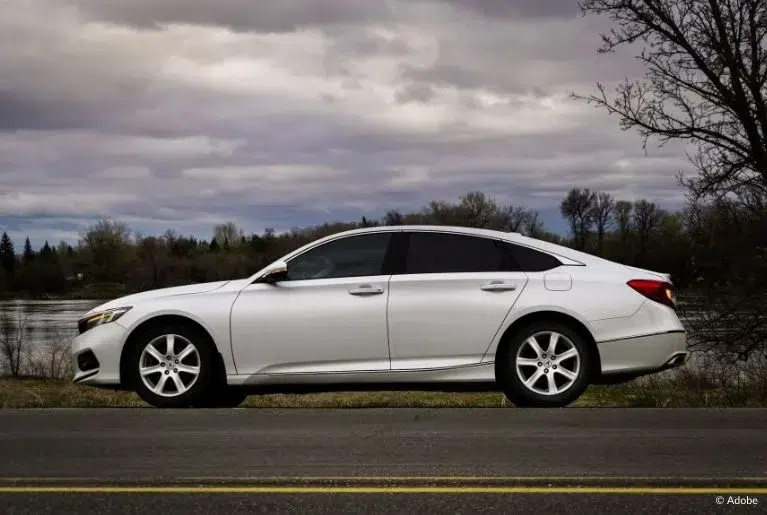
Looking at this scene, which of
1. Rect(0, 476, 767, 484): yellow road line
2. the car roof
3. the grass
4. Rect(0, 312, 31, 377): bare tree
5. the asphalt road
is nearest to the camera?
the asphalt road

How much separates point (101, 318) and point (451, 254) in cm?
344

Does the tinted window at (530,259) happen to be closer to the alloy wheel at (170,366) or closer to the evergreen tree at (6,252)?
the alloy wheel at (170,366)

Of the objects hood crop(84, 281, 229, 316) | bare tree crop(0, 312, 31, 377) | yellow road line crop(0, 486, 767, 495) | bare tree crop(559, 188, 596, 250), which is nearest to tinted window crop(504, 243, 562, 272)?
hood crop(84, 281, 229, 316)

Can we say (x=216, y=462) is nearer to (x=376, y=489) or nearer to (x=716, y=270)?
(x=376, y=489)

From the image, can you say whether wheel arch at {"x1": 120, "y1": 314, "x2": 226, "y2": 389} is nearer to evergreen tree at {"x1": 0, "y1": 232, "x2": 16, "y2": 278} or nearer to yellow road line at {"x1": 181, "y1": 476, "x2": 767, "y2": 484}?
yellow road line at {"x1": 181, "y1": 476, "x2": 767, "y2": 484}

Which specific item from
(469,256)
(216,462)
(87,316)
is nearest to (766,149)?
(469,256)

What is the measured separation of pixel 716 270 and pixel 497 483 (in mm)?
13056

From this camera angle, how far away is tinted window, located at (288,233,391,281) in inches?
369

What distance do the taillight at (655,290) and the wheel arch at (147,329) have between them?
3939 mm

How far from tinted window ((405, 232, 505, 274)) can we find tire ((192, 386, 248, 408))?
2114 mm

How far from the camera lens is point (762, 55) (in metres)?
16.7

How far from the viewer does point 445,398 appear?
56.0ft

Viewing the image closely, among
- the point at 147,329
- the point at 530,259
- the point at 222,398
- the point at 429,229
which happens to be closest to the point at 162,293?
the point at 147,329

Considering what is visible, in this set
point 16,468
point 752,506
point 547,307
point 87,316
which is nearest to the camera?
point 752,506
